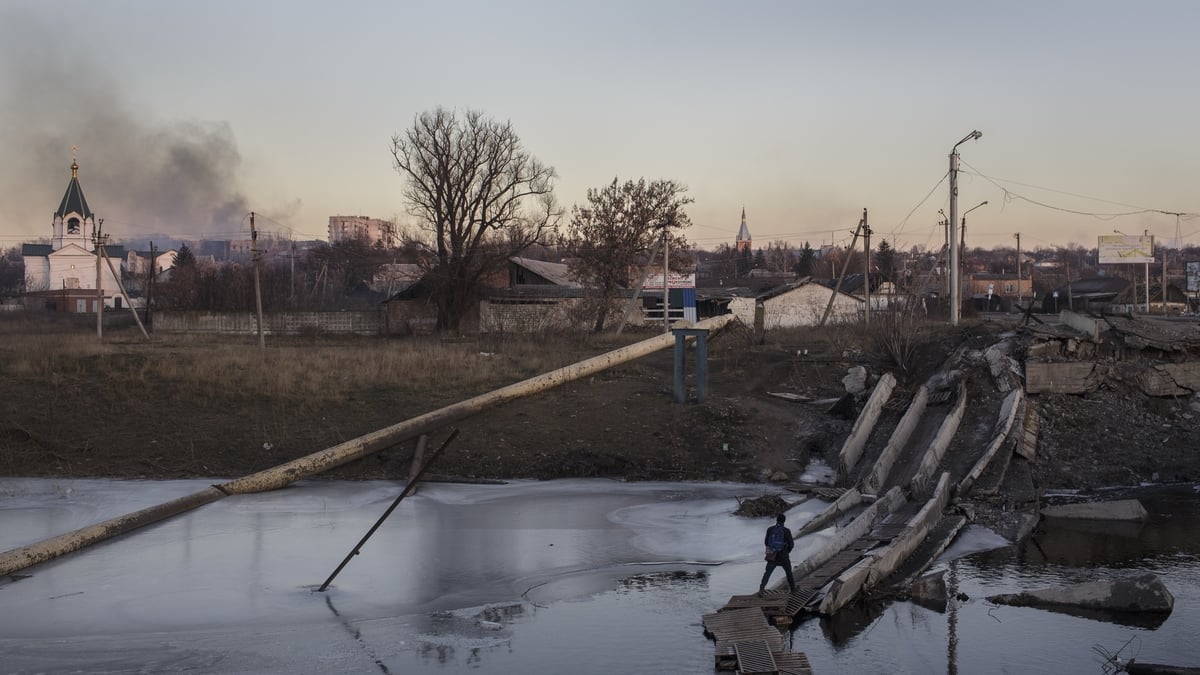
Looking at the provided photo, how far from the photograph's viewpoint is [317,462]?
17.7 meters

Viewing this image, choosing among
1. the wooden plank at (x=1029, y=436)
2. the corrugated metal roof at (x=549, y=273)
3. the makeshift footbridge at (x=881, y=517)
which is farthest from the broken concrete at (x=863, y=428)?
the corrugated metal roof at (x=549, y=273)

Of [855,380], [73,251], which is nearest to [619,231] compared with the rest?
[855,380]

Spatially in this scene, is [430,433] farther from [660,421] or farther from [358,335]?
[358,335]

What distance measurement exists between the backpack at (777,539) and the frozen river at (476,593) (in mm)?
793

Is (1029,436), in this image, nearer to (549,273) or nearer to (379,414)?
(379,414)

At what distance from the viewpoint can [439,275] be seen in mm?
43094

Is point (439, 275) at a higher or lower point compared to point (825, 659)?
higher

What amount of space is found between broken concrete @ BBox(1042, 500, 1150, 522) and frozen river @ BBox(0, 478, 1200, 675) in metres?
0.43

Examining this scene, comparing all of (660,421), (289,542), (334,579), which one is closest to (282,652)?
(334,579)

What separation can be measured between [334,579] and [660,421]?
9.85 metres

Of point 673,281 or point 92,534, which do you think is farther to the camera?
point 673,281

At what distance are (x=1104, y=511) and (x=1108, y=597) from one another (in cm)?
463

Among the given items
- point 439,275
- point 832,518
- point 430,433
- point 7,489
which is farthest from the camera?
point 439,275

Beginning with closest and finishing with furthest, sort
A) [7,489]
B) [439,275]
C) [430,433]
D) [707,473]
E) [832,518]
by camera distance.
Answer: [832,518] < [7,489] < [707,473] < [430,433] < [439,275]
